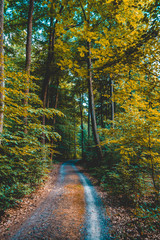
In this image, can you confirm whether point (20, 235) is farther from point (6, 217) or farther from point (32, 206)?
point (32, 206)

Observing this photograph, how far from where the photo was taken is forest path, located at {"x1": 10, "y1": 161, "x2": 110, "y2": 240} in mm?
3414

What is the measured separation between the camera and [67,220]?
13.3 feet

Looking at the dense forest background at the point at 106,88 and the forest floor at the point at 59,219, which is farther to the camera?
the forest floor at the point at 59,219

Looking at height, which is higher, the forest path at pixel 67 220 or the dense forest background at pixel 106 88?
the dense forest background at pixel 106 88

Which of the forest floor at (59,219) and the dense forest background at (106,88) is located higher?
the dense forest background at (106,88)

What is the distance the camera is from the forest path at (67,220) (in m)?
3.41

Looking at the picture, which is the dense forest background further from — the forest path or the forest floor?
the forest path

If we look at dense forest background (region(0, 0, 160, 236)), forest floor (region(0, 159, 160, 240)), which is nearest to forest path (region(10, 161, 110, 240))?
forest floor (region(0, 159, 160, 240))

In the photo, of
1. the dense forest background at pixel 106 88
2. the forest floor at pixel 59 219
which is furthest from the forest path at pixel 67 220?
the dense forest background at pixel 106 88

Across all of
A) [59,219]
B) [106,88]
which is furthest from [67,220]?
[106,88]

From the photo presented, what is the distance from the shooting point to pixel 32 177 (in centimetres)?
652

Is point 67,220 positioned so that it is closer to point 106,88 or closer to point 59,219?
point 59,219

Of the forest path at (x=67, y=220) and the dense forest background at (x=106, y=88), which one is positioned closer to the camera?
the dense forest background at (x=106, y=88)

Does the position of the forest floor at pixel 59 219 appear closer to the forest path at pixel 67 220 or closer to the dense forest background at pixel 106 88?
the forest path at pixel 67 220
